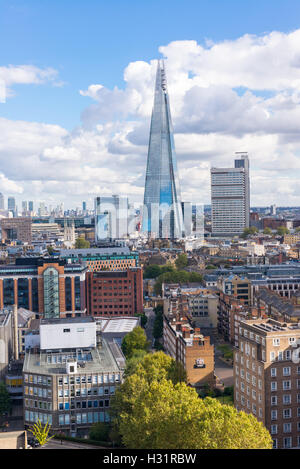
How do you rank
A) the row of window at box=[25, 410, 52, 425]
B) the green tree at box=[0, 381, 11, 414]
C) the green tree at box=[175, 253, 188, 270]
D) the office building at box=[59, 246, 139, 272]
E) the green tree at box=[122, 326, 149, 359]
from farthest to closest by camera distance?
the green tree at box=[175, 253, 188, 270] → the office building at box=[59, 246, 139, 272] → the green tree at box=[122, 326, 149, 359] → the green tree at box=[0, 381, 11, 414] → the row of window at box=[25, 410, 52, 425]

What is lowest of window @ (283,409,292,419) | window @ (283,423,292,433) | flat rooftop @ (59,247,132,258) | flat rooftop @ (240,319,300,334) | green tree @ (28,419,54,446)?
green tree @ (28,419,54,446)

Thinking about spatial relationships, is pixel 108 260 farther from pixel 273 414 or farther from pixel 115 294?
pixel 273 414

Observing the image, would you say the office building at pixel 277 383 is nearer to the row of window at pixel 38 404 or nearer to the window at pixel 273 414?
the window at pixel 273 414

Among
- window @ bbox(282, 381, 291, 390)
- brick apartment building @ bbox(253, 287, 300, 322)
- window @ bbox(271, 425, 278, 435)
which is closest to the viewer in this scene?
window @ bbox(271, 425, 278, 435)

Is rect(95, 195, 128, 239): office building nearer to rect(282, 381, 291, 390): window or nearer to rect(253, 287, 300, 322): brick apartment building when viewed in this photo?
rect(253, 287, 300, 322): brick apartment building

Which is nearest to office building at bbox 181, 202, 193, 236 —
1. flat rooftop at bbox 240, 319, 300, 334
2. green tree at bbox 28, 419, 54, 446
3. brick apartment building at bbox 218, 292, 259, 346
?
brick apartment building at bbox 218, 292, 259, 346

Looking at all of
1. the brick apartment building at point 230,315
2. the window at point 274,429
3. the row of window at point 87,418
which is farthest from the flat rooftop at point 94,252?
the window at point 274,429
